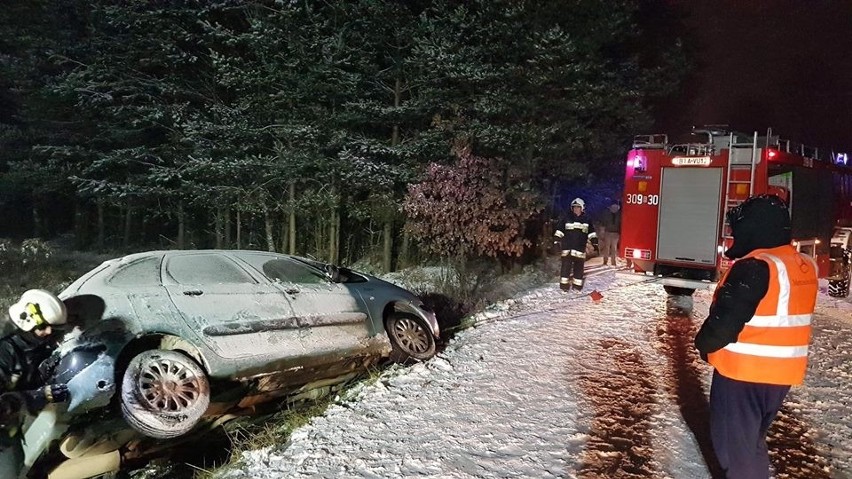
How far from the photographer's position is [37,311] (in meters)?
3.74

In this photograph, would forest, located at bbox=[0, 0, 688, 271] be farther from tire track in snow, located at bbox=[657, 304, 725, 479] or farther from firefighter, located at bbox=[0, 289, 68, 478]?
firefighter, located at bbox=[0, 289, 68, 478]

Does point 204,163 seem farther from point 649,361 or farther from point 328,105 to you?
point 649,361

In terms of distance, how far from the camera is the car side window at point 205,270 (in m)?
5.03

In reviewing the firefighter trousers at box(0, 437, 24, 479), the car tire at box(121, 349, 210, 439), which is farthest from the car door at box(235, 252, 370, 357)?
the firefighter trousers at box(0, 437, 24, 479)

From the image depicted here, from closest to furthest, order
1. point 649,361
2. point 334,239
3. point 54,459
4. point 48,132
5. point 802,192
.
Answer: point 54,459 → point 649,361 → point 802,192 → point 334,239 → point 48,132

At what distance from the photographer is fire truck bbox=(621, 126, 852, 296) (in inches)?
347

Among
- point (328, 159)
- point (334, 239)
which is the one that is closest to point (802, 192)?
point (328, 159)

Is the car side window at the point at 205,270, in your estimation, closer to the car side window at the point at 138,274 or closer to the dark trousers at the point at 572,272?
the car side window at the point at 138,274

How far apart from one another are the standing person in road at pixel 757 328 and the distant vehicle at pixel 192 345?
3519 mm

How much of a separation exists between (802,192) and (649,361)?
5259 mm

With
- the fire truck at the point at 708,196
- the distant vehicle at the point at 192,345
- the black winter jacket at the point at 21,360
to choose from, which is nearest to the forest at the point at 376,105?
the fire truck at the point at 708,196

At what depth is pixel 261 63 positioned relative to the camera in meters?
12.7

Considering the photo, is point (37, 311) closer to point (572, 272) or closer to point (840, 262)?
point (572, 272)

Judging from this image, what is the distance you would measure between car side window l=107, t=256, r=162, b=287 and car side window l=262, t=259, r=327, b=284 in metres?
0.99
